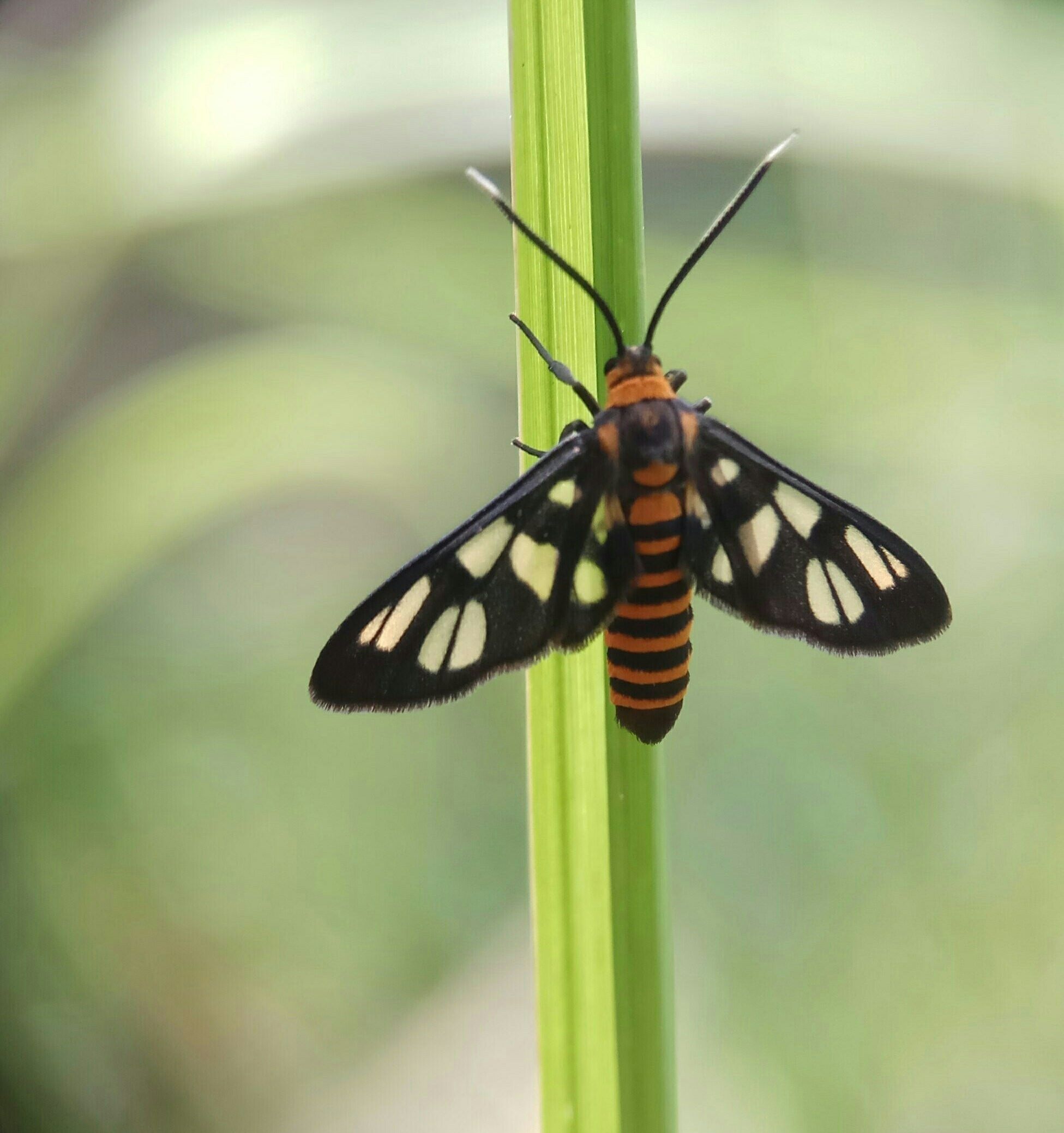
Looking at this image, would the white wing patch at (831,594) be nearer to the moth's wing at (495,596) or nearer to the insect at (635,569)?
the insect at (635,569)

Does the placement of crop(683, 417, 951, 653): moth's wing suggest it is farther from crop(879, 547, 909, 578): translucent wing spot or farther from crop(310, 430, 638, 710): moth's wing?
crop(310, 430, 638, 710): moth's wing

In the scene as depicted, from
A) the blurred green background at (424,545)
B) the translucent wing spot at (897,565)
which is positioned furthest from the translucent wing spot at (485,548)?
the blurred green background at (424,545)

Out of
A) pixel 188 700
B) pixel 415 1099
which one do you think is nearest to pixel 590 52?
pixel 188 700

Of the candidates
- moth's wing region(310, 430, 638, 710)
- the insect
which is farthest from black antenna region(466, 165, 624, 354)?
moth's wing region(310, 430, 638, 710)

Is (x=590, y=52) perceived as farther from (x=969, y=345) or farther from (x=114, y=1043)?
(x=114, y=1043)

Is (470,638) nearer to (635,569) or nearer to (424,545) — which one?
(635,569)
